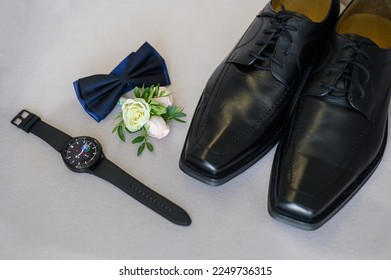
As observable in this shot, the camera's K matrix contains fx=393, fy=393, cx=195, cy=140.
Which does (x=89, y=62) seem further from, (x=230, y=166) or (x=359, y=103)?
(x=359, y=103)

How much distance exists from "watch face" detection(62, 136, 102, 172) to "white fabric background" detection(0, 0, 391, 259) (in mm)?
28

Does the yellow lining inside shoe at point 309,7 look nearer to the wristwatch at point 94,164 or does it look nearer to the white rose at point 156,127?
the white rose at point 156,127

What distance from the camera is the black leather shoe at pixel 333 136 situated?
0.75 meters

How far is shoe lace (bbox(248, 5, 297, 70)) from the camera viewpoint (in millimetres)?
864

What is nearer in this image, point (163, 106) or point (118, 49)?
point (163, 106)

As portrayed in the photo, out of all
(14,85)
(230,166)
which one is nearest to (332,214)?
(230,166)

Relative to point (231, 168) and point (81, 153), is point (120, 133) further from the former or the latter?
point (231, 168)

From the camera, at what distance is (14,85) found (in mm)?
1049

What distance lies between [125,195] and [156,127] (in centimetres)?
16

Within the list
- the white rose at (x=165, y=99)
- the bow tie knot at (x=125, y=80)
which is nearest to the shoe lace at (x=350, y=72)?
the white rose at (x=165, y=99)

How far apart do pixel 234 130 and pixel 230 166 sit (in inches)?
3.0

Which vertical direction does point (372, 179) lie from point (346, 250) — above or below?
above

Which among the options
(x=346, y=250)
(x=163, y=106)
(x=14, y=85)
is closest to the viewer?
(x=346, y=250)

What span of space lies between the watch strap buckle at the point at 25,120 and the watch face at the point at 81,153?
13cm
